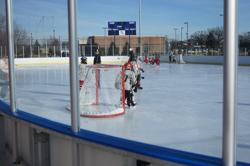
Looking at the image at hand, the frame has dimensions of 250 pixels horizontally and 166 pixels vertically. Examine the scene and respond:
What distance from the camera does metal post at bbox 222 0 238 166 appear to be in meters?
2.10

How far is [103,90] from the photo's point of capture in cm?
643

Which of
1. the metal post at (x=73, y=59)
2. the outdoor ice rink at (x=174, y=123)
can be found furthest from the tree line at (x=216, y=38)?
the metal post at (x=73, y=59)

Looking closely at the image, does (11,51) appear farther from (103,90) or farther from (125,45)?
(125,45)

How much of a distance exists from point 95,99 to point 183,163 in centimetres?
362

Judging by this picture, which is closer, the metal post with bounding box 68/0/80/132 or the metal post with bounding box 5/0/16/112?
the metal post with bounding box 68/0/80/132

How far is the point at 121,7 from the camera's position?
4871mm

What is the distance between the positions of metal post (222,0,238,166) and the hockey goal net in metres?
3.18

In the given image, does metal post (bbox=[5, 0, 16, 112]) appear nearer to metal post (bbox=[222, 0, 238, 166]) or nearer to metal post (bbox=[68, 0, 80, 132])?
metal post (bbox=[68, 0, 80, 132])

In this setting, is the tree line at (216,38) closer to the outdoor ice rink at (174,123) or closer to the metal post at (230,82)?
the metal post at (230,82)

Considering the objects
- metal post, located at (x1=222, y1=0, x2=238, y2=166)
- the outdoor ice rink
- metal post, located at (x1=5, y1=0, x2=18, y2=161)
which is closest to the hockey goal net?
the outdoor ice rink

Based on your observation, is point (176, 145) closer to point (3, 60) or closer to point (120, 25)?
point (3, 60)

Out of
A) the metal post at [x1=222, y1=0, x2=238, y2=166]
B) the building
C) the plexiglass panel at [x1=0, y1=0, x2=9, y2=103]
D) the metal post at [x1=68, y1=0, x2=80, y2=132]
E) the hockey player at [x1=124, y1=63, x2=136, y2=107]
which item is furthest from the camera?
the building

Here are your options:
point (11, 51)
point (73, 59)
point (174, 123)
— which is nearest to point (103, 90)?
point (174, 123)

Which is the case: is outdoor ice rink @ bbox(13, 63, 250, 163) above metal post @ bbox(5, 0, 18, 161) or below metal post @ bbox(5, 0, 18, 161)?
below
